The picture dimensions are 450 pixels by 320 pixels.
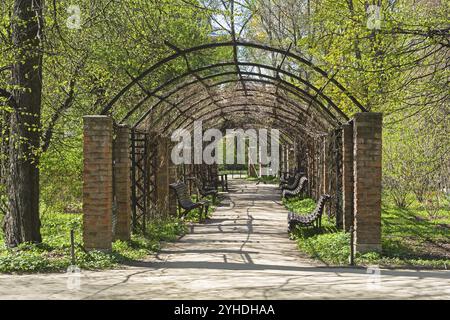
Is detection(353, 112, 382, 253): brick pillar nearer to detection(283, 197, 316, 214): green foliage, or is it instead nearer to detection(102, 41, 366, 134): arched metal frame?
detection(102, 41, 366, 134): arched metal frame

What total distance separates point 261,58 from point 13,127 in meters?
19.4

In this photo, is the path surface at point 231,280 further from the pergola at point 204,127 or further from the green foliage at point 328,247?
the pergola at point 204,127

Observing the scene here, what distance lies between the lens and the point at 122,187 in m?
11.5

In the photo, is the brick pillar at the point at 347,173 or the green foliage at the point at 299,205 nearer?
the brick pillar at the point at 347,173

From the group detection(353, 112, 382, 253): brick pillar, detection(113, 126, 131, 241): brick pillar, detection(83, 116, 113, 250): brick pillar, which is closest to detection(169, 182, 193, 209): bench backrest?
detection(113, 126, 131, 241): brick pillar

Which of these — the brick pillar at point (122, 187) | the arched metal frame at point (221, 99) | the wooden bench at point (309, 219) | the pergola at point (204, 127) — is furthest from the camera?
the wooden bench at point (309, 219)

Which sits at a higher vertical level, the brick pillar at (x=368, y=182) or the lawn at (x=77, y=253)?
the brick pillar at (x=368, y=182)

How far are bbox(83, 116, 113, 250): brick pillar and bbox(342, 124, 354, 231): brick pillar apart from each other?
5.28m

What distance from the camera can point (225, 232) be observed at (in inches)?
550

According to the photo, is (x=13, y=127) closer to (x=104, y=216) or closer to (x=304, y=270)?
(x=104, y=216)

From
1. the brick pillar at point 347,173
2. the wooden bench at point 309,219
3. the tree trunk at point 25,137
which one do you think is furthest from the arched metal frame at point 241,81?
the wooden bench at point 309,219

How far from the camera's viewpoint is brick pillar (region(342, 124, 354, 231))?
40.7ft

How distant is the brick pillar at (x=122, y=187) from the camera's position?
450 inches

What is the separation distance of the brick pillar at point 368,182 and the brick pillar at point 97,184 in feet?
14.2
